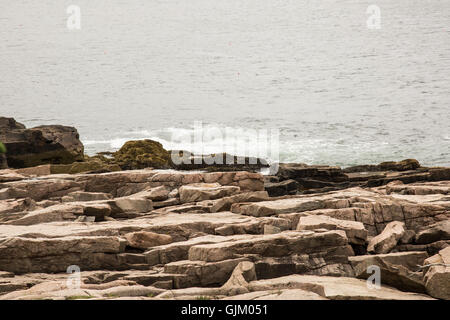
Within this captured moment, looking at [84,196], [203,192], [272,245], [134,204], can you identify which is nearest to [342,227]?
[272,245]

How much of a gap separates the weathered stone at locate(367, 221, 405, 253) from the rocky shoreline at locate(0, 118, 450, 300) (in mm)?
28

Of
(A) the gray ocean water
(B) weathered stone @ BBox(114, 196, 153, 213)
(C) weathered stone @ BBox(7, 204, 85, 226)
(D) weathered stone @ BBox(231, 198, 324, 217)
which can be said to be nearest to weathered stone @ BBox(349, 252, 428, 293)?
(D) weathered stone @ BBox(231, 198, 324, 217)

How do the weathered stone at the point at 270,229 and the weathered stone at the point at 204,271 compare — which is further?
the weathered stone at the point at 270,229

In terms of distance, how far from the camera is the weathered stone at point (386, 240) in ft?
47.4

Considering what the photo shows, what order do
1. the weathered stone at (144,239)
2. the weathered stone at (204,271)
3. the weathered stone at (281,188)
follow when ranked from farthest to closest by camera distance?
1. the weathered stone at (281,188)
2. the weathered stone at (144,239)
3. the weathered stone at (204,271)

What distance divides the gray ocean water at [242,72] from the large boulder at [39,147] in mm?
14365

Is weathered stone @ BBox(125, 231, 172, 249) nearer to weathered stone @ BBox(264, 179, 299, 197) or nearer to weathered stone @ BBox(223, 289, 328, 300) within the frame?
weathered stone @ BBox(223, 289, 328, 300)

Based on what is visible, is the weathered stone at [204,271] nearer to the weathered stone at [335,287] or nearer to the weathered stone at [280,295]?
the weathered stone at [335,287]

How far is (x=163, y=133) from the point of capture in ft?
174

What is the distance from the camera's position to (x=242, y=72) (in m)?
71.6

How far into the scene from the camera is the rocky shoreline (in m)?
11.3

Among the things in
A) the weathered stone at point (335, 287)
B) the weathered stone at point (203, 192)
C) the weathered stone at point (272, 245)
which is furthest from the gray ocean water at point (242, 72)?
the weathered stone at point (335, 287)

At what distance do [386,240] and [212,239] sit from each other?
4279 mm

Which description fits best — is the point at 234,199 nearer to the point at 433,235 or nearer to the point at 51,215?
the point at 51,215
